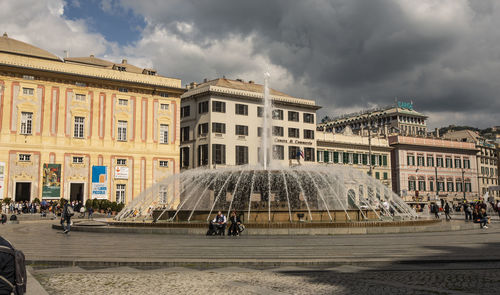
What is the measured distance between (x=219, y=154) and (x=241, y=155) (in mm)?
3422

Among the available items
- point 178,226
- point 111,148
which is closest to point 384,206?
point 178,226

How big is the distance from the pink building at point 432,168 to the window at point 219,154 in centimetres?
3278

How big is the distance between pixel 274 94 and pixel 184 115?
13.5m

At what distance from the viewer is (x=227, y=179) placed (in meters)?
24.2

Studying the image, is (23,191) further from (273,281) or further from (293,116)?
(273,281)

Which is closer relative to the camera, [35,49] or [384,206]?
[384,206]

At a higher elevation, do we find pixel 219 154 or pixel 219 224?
pixel 219 154

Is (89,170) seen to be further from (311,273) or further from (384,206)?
(311,273)

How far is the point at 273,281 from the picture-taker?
28.8 ft

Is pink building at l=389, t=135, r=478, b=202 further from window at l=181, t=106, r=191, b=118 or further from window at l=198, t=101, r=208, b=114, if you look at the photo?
window at l=181, t=106, r=191, b=118

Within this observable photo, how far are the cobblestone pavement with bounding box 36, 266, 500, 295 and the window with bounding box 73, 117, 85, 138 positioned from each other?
131 ft

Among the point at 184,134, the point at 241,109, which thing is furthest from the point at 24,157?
the point at 241,109

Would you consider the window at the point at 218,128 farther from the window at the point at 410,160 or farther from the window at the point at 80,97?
the window at the point at 410,160

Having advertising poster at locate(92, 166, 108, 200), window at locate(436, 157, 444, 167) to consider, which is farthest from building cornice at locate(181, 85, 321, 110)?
window at locate(436, 157, 444, 167)
